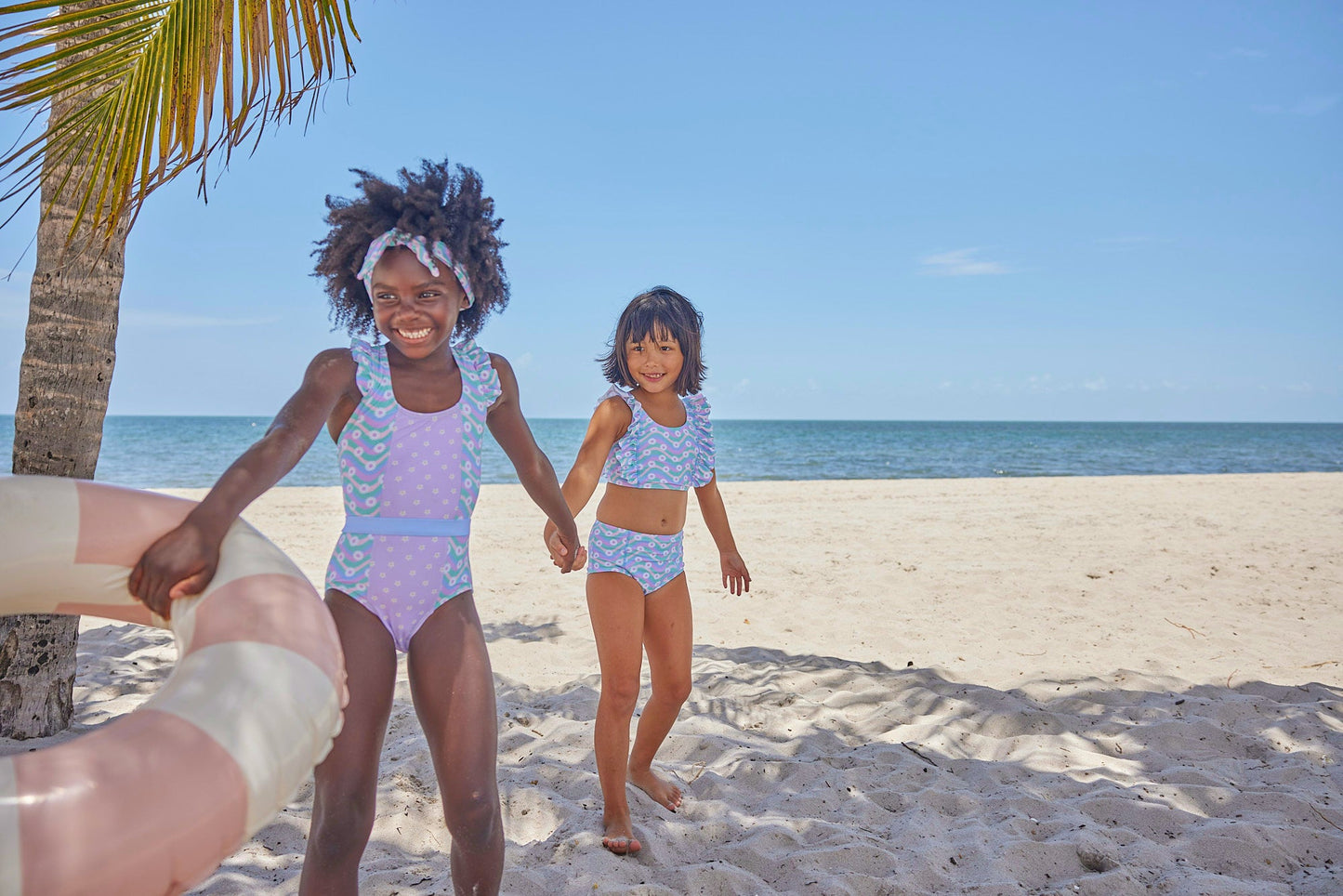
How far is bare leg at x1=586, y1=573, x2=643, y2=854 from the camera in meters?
3.26

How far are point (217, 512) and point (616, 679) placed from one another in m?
1.80

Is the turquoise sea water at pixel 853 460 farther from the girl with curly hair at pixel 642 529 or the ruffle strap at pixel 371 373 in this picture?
the ruffle strap at pixel 371 373

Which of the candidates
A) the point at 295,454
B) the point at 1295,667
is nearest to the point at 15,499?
the point at 295,454

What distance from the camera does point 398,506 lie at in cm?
242

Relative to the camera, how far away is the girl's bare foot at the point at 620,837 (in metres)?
3.11

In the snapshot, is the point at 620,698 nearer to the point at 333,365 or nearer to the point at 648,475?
the point at 648,475

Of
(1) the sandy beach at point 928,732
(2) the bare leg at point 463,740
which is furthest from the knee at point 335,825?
(1) the sandy beach at point 928,732

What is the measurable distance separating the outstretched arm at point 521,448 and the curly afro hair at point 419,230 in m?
0.23

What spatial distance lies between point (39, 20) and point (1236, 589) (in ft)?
27.2

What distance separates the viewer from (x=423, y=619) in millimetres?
2348

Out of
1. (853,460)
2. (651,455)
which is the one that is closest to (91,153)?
(651,455)

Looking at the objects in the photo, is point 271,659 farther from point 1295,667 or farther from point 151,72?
point 1295,667

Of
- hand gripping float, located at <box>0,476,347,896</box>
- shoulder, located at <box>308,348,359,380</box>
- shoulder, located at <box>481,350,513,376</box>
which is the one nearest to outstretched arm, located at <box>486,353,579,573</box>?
shoulder, located at <box>481,350,513,376</box>

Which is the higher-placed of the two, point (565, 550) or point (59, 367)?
point (59, 367)
